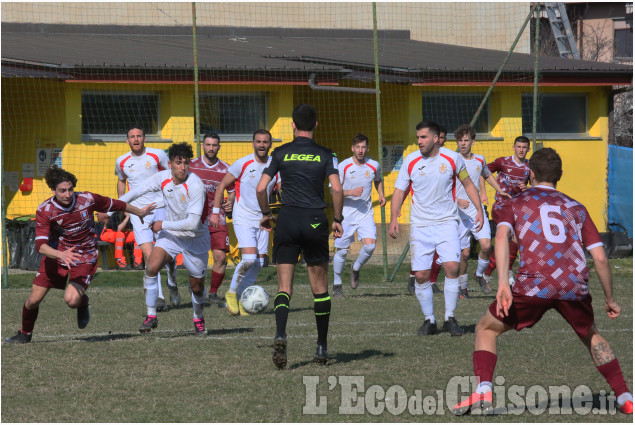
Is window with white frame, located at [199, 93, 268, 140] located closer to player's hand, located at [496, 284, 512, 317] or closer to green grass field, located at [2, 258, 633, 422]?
green grass field, located at [2, 258, 633, 422]

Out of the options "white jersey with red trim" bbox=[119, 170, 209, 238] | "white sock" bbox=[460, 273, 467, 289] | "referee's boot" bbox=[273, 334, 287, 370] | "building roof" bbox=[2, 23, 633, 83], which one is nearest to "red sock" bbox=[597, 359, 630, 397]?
"referee's boot" bbox=[273, 334, 287, 370]

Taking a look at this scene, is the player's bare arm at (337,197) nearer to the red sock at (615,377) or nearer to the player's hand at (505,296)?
the player's hand at (505,296)

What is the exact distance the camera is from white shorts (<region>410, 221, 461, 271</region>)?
33.0ft

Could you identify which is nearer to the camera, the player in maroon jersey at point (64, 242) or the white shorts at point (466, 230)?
the player in maroon jersey at point (64, 242)

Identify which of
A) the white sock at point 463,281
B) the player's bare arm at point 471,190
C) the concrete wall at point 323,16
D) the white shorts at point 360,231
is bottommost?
the white sock at point 463,281

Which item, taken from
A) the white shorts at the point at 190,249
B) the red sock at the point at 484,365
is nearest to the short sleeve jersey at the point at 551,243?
the red sock at the point at 484,365

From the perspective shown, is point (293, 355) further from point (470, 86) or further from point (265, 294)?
point (470, 86)

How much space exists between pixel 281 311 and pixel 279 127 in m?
11.6

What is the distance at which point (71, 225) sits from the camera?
9281mm

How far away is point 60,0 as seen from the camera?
22.4m

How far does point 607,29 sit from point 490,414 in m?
36.4

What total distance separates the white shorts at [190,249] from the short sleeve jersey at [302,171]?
1849 millimetres

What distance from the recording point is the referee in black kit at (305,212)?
8219mm

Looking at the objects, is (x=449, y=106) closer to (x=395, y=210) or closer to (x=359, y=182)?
(x=359, y=182)
